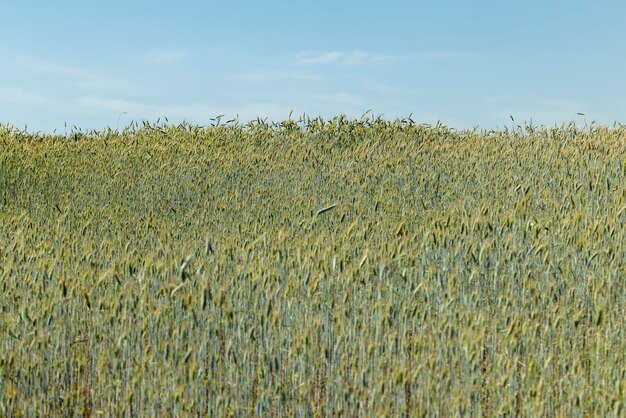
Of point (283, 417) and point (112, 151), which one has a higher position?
point (112, 151)

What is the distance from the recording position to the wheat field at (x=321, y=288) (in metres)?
3.13

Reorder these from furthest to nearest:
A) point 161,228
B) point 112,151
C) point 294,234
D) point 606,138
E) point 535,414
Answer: point 112,151
point 606,138
point 161,228
point 294,234
point 535,414

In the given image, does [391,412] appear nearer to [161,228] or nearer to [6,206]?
[161,228]

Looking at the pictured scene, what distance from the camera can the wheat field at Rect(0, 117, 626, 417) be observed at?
10.3 ft

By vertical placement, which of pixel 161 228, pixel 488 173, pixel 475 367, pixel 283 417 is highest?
pixel 488 173

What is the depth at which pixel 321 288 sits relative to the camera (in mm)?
3957

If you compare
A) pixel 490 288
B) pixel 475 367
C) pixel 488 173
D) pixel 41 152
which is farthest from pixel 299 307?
pixel 41 152

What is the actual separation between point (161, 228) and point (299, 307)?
3.02m

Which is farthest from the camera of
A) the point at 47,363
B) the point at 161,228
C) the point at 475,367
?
the point at 161,228

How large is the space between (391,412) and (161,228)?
12.2 feet

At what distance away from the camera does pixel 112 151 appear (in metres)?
10.3

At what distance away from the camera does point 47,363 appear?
3.40 m

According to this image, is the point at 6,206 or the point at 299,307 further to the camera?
the point at 6,206

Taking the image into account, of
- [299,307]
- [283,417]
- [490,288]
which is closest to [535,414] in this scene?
[283,417]
